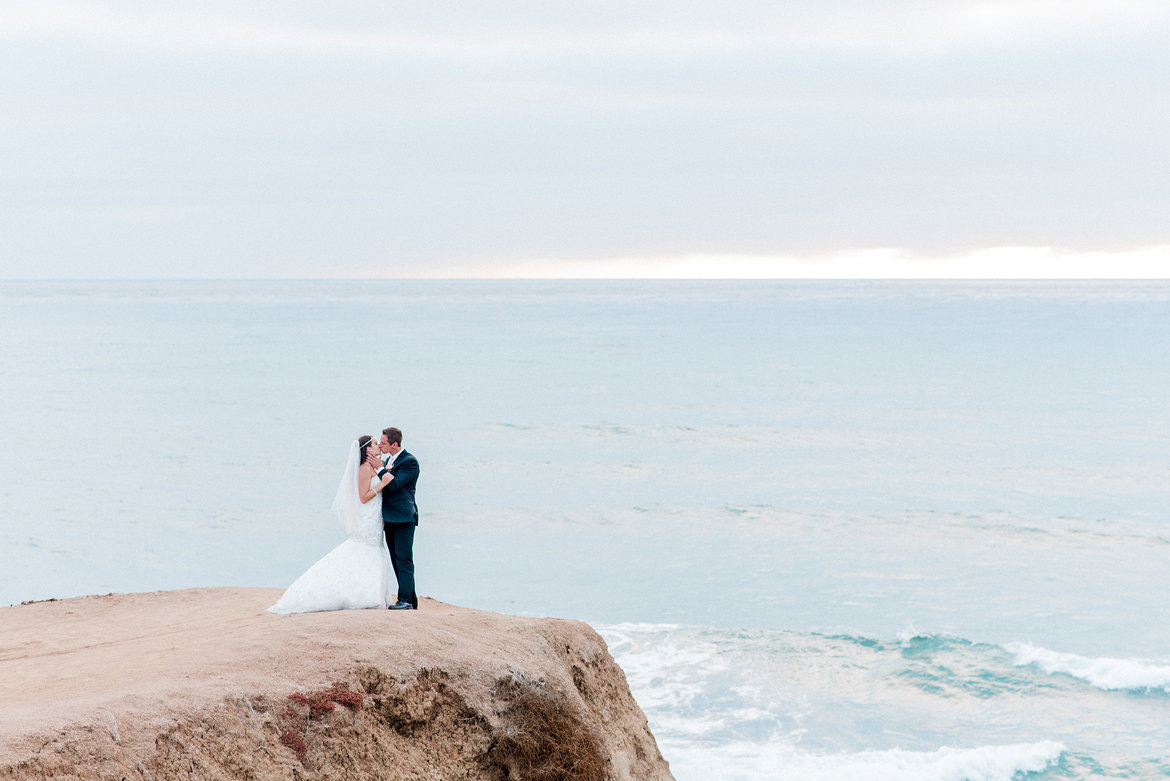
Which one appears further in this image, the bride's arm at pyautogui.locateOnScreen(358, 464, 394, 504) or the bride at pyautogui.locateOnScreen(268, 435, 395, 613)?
the bride's arm at pyautogui.locateOnScreen(358, 464, 394, 504)

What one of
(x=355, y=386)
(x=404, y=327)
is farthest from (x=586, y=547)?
(x=404, y=327)

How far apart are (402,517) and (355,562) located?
745 millimetres

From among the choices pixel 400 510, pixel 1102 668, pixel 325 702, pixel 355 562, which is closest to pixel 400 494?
pixel 400 510

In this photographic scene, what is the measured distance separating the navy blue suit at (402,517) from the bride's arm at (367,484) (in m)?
0.12

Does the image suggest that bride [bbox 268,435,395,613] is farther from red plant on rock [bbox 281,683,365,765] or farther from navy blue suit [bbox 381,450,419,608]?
red plant on rock [bbox 281,683,365,765]

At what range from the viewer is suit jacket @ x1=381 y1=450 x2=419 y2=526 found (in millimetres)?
11492

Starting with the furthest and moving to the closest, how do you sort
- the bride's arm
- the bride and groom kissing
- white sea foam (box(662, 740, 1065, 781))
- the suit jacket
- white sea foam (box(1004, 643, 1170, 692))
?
white sea foam (box(1004, 643, 1170, 692)) → white sea foam (box(662, 740, 1065, 781)) → the suit jacket → the bride's arm → the bride and groom kissing

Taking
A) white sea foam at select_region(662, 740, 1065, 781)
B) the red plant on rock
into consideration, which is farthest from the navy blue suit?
white sea foam at select_region(662, 740, 1065, 781)

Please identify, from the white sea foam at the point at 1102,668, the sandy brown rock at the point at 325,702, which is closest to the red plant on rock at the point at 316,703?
the sandy brown rock at the point at 325,702

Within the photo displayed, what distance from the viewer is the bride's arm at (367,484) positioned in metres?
11.4

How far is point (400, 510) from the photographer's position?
1154 cm

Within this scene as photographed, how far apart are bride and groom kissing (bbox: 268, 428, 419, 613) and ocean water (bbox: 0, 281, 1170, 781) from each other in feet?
20.1

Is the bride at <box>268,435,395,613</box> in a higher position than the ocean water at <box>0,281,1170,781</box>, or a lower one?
higher

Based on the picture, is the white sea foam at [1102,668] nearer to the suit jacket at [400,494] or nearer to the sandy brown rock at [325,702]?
the sandy brown rock at [325,702]
